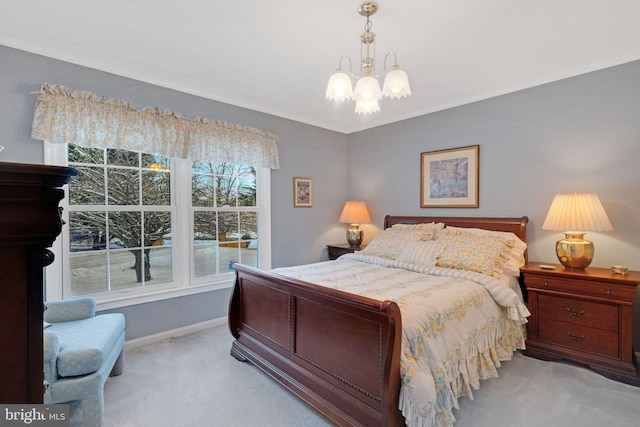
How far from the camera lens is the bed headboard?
3.08 meters

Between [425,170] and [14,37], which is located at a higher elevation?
[14,37]

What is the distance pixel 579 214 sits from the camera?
8.18 ft

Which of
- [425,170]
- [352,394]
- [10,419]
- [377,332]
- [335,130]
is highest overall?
[335,130]

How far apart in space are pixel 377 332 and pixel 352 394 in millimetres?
428

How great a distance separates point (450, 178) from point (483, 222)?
65 centimetres

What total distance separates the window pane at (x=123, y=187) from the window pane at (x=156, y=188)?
68 mm

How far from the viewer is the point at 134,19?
6.79ft

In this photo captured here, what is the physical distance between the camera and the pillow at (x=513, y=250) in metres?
2.76

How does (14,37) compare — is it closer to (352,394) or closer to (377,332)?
(377,332)

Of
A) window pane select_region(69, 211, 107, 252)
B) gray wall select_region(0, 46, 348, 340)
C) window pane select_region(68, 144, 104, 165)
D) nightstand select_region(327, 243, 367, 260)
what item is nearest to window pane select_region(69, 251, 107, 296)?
window pane select_region(69, 211, 107, 252)

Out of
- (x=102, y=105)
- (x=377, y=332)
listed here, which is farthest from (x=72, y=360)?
(x=102, y=105)

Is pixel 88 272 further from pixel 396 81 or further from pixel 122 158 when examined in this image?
pixel 396 81

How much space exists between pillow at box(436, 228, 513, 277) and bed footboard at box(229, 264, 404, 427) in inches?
55.8

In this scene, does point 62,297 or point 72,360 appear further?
point 62,297
